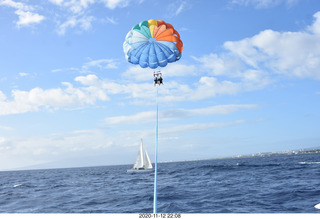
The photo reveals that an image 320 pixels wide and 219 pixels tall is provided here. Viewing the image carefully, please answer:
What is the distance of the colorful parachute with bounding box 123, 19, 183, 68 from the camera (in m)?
17.5

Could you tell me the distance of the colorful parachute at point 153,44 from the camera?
57.5ft

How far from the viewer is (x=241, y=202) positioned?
22.6 meters

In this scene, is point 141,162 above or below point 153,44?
below

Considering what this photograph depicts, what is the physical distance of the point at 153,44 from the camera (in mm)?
18141

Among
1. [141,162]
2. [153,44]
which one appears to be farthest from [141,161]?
→ [153,44]

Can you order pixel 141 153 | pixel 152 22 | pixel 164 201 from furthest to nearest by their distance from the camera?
pixel 141 153
pixel 164 201
pixel 152 22

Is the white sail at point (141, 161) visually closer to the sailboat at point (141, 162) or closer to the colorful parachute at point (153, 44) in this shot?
the sailboat at point (141, 162)

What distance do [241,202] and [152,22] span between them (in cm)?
1683

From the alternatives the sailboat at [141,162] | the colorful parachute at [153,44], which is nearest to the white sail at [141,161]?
the sailboat at [141,162]

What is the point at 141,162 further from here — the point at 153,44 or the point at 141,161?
the point at 153,44

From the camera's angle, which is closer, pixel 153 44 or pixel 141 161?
pixel 153 44

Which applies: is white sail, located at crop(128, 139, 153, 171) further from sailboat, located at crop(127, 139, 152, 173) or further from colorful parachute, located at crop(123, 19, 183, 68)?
colorful parachute, located at crop(123, 19, 183, 68)
